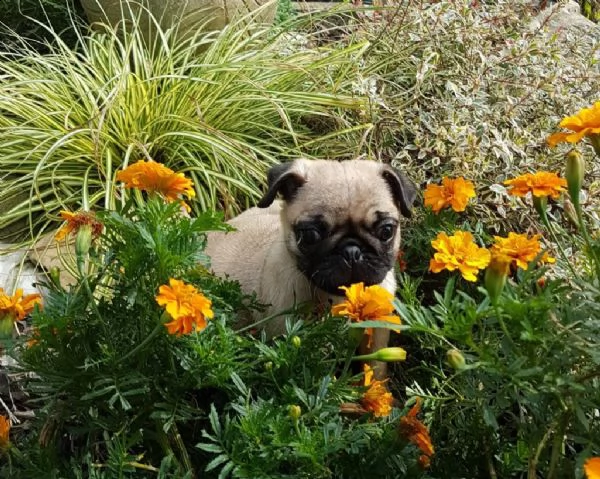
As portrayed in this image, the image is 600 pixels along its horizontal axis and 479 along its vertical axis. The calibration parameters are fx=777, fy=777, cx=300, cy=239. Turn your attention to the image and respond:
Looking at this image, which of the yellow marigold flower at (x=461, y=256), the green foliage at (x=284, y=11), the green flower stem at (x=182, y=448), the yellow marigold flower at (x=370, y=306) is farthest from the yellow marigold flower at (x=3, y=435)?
the green foliage at (x=284, y=11)

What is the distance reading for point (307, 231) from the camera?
9.05 ft

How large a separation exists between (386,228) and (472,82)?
4.78ft

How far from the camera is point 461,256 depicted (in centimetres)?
198

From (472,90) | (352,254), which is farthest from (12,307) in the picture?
(472,90)

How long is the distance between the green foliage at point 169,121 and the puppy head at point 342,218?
0.95m

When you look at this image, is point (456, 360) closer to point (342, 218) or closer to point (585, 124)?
point (585, 124)

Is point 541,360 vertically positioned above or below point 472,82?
above

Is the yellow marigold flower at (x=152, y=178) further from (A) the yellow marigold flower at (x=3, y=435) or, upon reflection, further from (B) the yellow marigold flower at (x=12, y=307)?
(A) the yellow marigold flower at (x=3, y=435)

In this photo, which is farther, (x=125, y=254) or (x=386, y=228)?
(x=386, y=228)

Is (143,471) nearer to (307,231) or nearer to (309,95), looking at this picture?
(307,231)

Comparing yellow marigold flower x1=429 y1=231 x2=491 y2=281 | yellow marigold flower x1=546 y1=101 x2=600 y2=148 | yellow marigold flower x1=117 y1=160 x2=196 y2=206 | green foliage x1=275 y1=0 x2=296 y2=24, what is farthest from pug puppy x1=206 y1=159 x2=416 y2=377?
green foliage x1=275 y1=0 x2=296 y2=24

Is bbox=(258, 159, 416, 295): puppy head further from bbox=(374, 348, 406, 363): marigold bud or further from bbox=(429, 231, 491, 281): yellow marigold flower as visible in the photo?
bbox=(374, 348, 406, 363): marigold bud

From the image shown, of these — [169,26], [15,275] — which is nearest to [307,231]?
[15,275]

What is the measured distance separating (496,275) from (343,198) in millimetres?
1270
